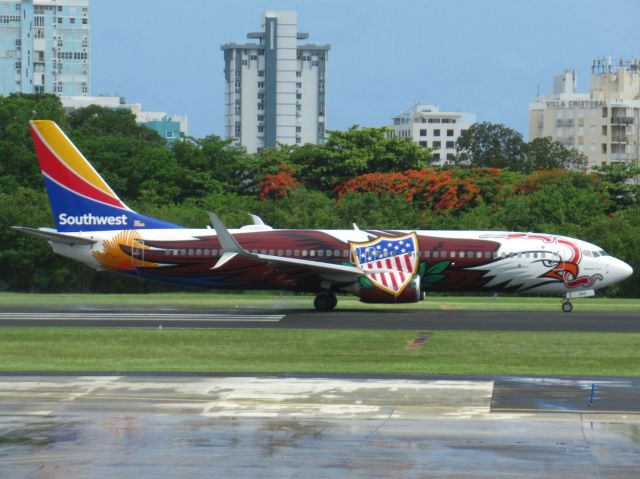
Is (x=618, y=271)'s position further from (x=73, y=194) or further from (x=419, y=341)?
(x=73, y=194)

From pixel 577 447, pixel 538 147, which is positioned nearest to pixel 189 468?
pixel 577 447

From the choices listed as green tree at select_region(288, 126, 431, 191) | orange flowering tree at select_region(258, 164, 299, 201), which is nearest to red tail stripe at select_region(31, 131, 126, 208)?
orange flowering tree at select_region(258, 164, 299, 201)

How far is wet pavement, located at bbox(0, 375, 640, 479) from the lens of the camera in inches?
727

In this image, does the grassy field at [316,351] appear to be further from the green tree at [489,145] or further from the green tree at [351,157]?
the green tree at [489,145]

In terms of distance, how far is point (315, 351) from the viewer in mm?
35531

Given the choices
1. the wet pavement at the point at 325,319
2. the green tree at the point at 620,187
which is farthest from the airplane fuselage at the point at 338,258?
the green tree at the point at 620,187

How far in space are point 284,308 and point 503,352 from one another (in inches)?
766

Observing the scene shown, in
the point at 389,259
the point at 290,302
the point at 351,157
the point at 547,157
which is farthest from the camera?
the point at 547,157

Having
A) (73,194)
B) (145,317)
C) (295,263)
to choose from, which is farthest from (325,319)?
(73,194)

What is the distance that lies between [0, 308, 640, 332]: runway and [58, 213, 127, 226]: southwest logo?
380cm

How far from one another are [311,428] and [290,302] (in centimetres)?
3729

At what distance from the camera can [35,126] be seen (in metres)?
52.9

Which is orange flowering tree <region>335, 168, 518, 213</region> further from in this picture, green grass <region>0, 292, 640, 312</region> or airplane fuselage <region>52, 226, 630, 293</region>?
airplane fuselage <region>52, 226, 630, 293</region>

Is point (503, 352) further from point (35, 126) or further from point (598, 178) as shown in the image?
point (598, 178)
